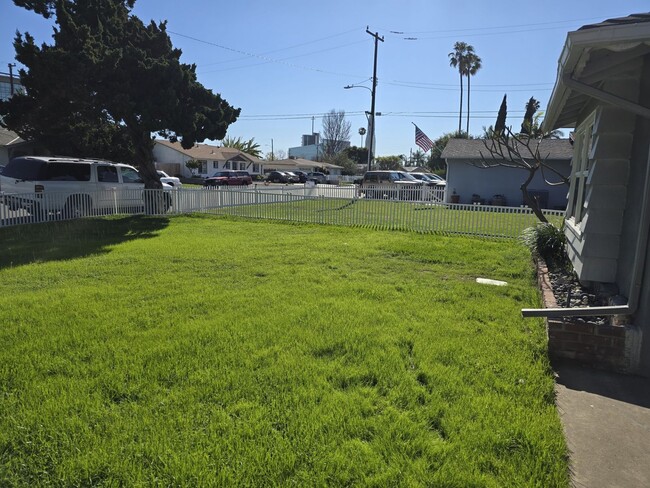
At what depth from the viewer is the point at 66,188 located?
1311 centimetres

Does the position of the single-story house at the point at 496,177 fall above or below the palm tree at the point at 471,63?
below

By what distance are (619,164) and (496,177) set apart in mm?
19656

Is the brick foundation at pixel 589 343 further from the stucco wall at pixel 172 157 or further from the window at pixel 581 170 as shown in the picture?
the stucco wall at pixel 172 157

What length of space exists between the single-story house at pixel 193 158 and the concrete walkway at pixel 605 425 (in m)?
52.0

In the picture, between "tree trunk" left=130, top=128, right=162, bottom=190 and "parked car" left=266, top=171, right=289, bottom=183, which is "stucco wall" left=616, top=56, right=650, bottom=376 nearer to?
"tree trunk" left=130, top=128, right=162, bottom=190

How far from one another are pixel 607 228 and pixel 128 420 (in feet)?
16.2

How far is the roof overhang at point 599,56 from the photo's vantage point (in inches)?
132

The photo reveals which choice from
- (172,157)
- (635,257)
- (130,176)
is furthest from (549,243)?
(172,157)

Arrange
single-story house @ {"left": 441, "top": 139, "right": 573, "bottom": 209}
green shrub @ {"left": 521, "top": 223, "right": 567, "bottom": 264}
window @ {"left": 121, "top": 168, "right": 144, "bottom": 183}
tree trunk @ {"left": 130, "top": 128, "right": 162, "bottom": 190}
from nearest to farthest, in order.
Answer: green shrub @ {"left": 521, "top": 223, "right": 567, "bottom": 264} → window @ {"left": 121, "top": 168, "right": 144, "bottom": 183} → tree trunk @ {"left": 130, "top": 128, "right": 162, "bottom": 190} → single-story house @ {"left": 441, "top": 139, "right": 573, "bottom": 209}

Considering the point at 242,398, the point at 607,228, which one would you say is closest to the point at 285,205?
the point at 607,228

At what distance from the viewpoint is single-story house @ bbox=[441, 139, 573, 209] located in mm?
21891

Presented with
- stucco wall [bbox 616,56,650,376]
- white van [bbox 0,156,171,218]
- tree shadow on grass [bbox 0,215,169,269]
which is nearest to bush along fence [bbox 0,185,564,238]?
white van [bbox 0,156,171,218]

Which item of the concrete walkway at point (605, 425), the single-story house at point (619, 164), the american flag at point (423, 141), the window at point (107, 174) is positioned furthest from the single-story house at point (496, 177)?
the concrete walkway at point (605, 425)

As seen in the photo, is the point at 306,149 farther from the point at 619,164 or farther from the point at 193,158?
the point at 619,164
